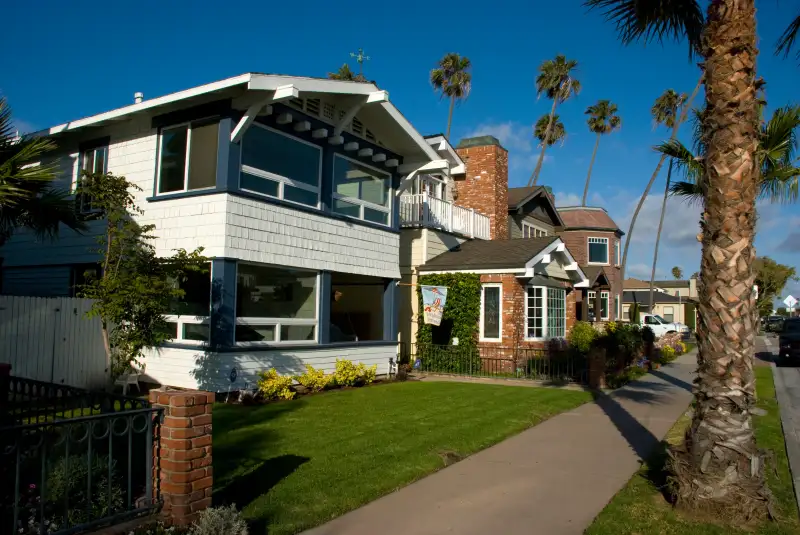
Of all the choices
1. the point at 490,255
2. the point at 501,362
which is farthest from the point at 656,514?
the point at 490,255

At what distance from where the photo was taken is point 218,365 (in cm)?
1141

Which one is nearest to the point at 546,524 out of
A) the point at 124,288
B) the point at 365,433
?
the point at 365,433

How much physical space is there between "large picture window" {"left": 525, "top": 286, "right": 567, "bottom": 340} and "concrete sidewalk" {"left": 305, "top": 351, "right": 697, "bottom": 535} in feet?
26.3

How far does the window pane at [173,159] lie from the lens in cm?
1256

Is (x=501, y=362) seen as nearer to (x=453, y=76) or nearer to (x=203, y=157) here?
(x=203, y=157)

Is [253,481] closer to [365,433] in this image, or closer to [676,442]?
[365,433]

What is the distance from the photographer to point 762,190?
13156mm

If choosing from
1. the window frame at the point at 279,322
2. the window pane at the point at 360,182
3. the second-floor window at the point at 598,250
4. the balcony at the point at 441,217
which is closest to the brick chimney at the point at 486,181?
the balcony at the point at 441,217

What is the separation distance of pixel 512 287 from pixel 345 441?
1071 cm

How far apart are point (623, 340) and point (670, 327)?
25.3m

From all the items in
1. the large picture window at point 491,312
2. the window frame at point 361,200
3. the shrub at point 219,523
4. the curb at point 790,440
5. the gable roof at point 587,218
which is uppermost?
the gable roof at point 587,218

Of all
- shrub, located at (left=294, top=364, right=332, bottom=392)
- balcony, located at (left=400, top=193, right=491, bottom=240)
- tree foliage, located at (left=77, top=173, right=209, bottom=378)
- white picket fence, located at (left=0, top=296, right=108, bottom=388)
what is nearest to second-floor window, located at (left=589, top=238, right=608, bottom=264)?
Result: balcony, located at (left=400, top=193, right=491, bottom=240)

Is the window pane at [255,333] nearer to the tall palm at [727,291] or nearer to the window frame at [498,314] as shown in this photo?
Result: the window frame at [498,314]

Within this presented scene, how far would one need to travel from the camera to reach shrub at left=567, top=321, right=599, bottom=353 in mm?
21578
